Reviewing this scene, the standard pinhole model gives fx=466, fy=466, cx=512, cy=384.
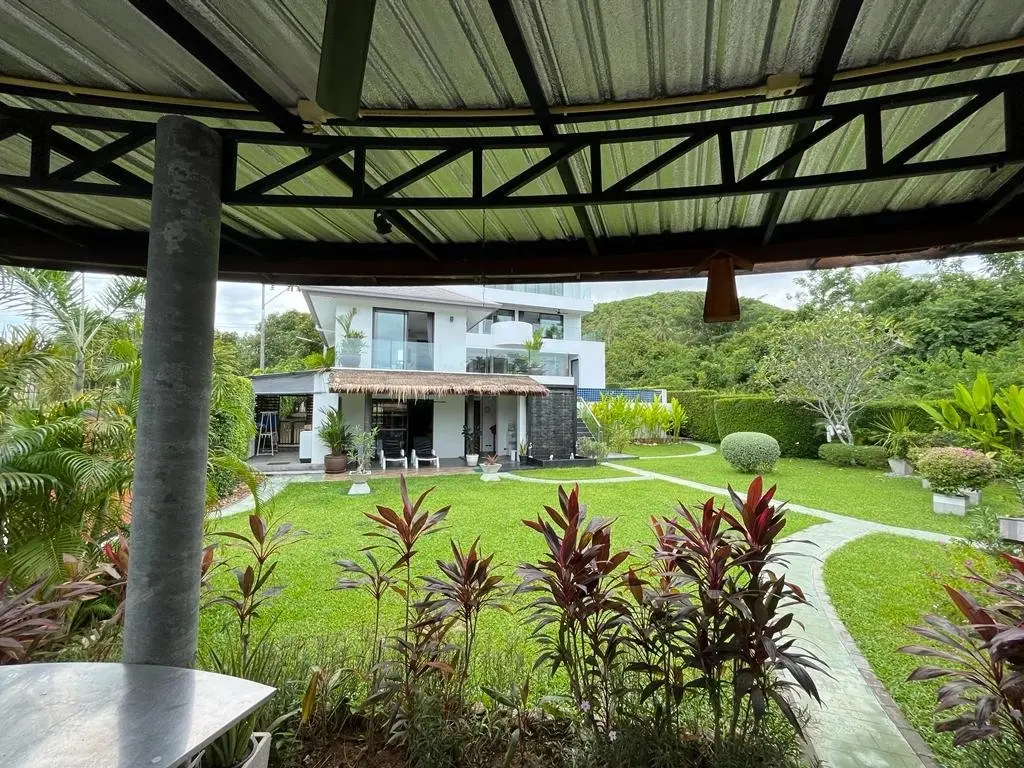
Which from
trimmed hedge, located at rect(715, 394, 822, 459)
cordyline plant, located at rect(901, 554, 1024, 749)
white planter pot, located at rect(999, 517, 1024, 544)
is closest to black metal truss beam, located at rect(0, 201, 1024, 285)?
cordyline plant, located at rect(901, 554, 1024, 749)

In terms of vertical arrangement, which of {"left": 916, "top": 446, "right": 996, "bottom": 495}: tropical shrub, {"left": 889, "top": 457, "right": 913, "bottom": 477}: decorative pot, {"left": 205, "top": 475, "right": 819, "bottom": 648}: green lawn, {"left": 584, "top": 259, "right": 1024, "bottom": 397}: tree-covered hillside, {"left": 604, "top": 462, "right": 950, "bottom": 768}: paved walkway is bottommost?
{"left": 604, "top": 462, "right": 950, "bottom": 768}: paved walkway

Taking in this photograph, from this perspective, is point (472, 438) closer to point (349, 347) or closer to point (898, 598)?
point (349, 347)

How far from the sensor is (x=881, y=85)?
7.68 ft

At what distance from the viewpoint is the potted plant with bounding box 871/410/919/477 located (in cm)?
1352

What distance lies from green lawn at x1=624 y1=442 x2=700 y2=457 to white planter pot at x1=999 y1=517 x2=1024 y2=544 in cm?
1307

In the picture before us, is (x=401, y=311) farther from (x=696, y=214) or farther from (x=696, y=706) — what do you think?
(x=696, y=706)

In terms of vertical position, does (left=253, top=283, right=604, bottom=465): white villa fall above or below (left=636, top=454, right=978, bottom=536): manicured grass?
above

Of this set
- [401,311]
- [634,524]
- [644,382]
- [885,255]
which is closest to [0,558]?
[885,255]

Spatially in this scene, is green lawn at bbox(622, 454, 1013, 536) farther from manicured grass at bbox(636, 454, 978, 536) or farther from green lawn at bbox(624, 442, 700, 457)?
green lawn at bbox(624, 442, 700, 457)

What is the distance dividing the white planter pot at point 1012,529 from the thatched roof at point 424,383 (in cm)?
1200

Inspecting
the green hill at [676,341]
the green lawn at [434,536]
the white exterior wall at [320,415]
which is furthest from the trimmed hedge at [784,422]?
the white exterior wall at [320,415]

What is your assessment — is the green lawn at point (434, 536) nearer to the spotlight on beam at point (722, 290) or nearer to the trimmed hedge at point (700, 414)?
the spotlight on beam at point (722, 290)

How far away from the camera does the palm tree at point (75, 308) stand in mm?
8844

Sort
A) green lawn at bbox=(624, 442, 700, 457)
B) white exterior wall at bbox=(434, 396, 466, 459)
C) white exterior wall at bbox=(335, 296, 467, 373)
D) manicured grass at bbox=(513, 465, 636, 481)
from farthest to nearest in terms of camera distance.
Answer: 1. green lawn at bbox=(624, 442, 700, 457)
2. white exterior wall at bbox=(434, 396, 466, 459)
3. white exterior wall at bbox=(335, 296, 467, 373)
4. manicured grass at bbox=(513, 465, 636, 481)
